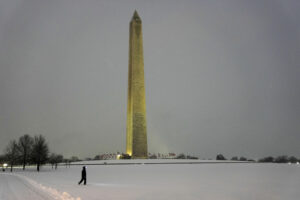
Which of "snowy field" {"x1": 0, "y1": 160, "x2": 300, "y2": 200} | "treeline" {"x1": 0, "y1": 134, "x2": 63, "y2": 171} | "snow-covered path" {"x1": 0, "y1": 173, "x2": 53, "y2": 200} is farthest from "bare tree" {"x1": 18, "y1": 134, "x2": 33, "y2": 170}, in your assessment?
"snow-covered path" {"x1": 0, "y1": 173, "x2": 53, "y2": 200}

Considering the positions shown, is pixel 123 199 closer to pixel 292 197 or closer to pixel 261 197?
pixel 261 197

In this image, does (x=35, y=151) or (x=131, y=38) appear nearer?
(x=35, y=151)

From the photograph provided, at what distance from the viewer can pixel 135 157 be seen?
52.2 metres

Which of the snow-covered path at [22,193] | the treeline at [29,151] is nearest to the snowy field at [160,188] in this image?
the snow-covered path at [22,193]

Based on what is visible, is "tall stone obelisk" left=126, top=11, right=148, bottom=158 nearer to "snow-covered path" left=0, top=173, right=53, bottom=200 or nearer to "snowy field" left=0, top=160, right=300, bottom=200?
"snowy field" left=0, top=160, right=300, bottom=200

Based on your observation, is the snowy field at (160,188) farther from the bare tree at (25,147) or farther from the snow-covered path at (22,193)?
the bare tree at (25,147)

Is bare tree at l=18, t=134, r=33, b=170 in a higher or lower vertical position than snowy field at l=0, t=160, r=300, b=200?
higher

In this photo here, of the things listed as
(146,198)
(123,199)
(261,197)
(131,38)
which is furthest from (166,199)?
(131,38)

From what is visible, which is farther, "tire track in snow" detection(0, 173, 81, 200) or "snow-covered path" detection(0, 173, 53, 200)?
"snow-covered path" detection(0, 173, 53, 200)

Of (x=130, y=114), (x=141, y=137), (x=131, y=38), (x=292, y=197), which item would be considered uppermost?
(x=131, y=38)

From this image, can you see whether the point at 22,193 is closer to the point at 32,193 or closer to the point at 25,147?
the point at 32,193

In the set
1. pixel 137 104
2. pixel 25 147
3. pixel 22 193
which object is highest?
pixel 137 104

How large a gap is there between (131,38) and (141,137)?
18839mm

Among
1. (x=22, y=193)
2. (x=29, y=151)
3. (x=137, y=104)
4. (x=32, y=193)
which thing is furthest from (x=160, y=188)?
(x=29, y=151)
